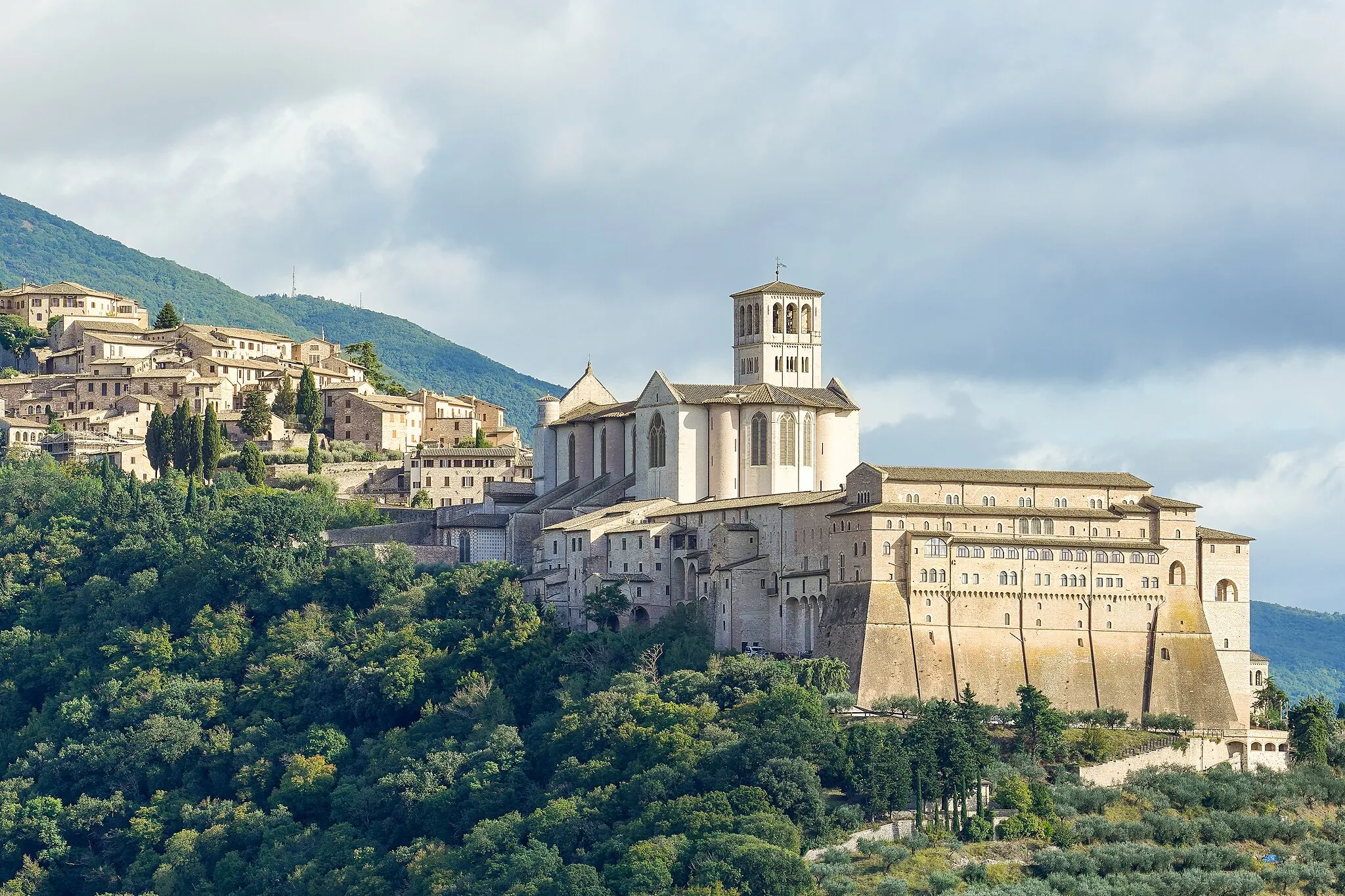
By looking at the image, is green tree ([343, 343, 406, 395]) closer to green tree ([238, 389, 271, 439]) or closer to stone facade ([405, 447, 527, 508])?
green tree ([238, 389, 271, 439])

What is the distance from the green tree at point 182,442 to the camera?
108562mm

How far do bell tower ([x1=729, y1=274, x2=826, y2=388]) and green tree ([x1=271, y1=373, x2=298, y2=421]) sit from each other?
27926 millimetres

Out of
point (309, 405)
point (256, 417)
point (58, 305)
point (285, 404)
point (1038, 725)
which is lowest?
point (1038, 725)

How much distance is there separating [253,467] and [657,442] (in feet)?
82.0

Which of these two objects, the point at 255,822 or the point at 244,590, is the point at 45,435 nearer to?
the point at 244,590

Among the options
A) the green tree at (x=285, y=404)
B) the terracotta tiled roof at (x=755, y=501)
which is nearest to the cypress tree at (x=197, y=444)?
the green tree at (x=285, y=404)

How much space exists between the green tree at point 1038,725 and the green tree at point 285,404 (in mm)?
49931

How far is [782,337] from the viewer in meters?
95.4

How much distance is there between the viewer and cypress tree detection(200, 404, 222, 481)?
108250mm

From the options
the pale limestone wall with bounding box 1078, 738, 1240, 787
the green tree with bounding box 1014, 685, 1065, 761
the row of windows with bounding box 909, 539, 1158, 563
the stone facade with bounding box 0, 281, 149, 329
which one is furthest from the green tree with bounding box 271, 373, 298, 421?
the pale limestone wall with bounding box 1078, 738, 1240, 787

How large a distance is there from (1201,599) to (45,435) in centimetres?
5704

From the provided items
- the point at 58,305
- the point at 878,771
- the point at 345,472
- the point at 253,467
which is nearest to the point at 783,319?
the point at 345,472

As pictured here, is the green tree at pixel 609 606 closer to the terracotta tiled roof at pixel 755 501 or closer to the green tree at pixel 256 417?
the terracotta tiled roof at pixel 755 501

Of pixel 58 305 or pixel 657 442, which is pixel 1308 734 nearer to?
pixel 657 442
